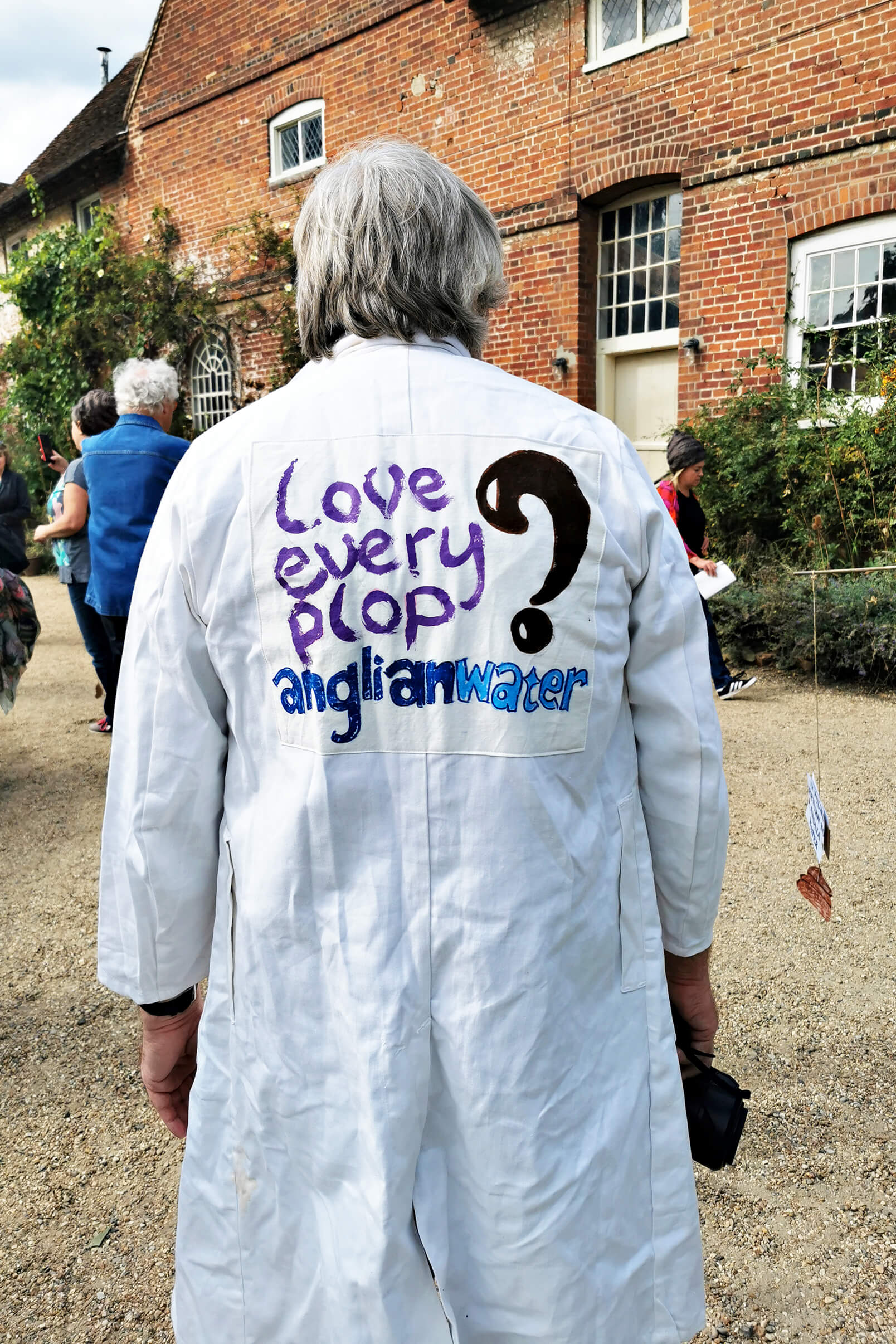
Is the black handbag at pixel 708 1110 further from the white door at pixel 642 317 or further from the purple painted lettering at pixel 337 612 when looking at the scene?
the white door at pixel 642 317

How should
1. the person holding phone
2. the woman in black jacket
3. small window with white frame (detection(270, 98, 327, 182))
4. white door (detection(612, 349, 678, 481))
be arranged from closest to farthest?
the person holding phone, the woman in black jacket, white door (detection(612, 349, 678, 481)), small window with white frame (detection(270, 98, 327, 182))

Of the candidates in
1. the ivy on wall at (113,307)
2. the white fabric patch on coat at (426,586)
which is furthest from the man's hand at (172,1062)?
the ivy on wall at (113,307)

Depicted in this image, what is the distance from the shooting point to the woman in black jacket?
551cm

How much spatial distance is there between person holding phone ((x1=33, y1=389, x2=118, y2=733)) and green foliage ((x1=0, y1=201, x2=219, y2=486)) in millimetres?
9656

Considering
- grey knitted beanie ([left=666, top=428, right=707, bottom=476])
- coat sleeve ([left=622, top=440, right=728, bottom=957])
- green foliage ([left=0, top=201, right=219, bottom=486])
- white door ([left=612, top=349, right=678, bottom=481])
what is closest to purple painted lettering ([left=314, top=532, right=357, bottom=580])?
coat sleeve ([left=622, top=440, right=728, bottom=957])

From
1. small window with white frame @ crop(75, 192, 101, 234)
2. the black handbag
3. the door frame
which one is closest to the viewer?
the black handbag

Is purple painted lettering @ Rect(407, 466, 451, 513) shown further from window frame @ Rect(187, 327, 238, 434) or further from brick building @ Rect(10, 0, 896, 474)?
window frame @ Rect(187, 327, 238, 434)

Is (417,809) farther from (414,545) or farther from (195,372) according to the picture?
(195,372)

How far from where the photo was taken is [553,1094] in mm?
1208

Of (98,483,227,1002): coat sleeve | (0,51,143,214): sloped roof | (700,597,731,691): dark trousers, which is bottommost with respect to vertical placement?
(700,597,731,691): dark trousers

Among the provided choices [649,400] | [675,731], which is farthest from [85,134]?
[675,731]

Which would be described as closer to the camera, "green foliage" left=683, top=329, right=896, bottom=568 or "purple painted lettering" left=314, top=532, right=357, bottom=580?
"purple painted lettering" left=314, top=532, right=357, bottom=580

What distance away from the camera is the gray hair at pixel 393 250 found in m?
1.24

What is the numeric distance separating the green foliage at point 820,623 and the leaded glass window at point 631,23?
208 inches
